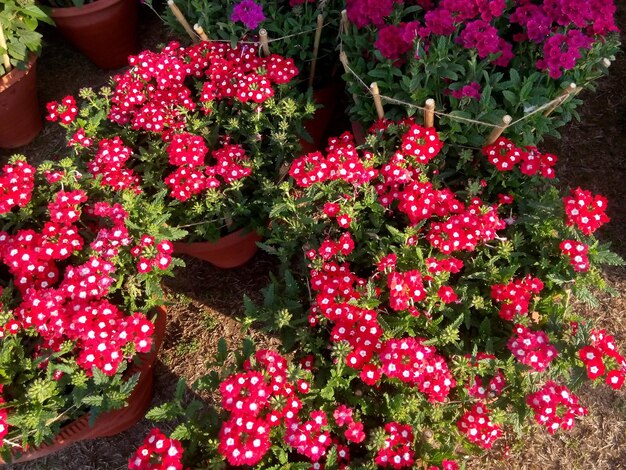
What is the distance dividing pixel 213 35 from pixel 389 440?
2565 mm

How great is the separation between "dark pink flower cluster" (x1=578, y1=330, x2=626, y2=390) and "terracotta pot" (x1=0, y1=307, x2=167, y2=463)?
1844 mm

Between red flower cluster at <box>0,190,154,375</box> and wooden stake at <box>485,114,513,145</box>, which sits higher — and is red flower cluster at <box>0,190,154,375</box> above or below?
above

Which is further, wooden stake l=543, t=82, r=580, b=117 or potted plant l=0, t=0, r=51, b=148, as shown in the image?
potted plant l=0, t=0, r=51, b=148

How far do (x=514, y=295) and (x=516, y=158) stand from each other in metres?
0.74

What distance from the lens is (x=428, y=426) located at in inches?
89.2

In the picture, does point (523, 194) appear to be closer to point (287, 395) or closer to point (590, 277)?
point (590, 277)

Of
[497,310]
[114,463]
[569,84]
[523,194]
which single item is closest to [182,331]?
[114,463]

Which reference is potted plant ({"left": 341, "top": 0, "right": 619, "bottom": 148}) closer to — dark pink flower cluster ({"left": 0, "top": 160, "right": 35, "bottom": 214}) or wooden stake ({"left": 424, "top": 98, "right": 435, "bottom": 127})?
wooden stake ({"left": 424, "top": 98, "right": 435, "bottom": 127})

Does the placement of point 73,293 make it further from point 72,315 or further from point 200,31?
point 200,31

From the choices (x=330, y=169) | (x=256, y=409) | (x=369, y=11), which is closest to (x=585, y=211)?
(x=330, y=169)

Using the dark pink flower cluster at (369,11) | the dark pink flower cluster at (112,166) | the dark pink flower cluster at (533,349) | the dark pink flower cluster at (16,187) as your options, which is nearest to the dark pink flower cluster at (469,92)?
the dark pink flower cluster at (369,11)

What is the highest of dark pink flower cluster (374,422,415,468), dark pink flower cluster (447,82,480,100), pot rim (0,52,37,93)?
pot rim (0,52,37,93)

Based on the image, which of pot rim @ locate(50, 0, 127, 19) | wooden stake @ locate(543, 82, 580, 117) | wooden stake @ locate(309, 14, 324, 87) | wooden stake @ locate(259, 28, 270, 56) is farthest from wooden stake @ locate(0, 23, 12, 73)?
wooden stake @ locate(543, 82, 580, 117)

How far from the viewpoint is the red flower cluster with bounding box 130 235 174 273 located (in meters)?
2.34
